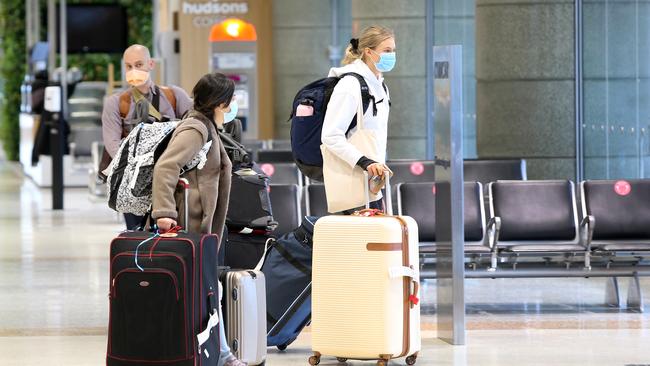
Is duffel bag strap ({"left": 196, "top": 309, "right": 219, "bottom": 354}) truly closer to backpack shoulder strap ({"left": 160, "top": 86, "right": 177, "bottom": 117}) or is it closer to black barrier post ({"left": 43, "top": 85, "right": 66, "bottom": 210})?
backpack shoulder strap ({"left": 160, "top": 86, "right": 177, "bottom": 117})

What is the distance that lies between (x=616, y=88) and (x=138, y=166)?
279 inches

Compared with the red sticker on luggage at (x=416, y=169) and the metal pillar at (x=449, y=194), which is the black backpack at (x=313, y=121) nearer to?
the metal pillar at (x=449, y=194)

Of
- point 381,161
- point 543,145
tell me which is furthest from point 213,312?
point 543,145

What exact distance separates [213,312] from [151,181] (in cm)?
67

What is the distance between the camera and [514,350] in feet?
26.6

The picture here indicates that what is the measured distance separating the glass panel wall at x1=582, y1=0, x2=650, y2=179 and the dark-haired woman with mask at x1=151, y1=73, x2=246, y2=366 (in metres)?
5.93

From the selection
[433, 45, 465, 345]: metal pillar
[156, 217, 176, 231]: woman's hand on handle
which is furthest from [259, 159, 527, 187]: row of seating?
[156, 217, 176, 231]: woman's hand on handle

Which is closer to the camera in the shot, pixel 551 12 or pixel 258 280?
pixel 258 280

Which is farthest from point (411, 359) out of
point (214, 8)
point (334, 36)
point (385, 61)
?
point (214, 8)

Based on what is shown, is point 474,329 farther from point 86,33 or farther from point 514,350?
point 86,33

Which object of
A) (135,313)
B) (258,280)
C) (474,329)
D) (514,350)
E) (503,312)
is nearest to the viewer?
(135,313)

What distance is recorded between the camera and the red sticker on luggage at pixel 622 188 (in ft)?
33.1

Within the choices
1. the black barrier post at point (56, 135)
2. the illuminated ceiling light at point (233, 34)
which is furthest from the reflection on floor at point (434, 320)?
the illuminated ceiling light at point (233, 34)

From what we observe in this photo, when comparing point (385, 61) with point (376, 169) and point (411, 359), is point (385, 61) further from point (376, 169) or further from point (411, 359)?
point (411, 359)
